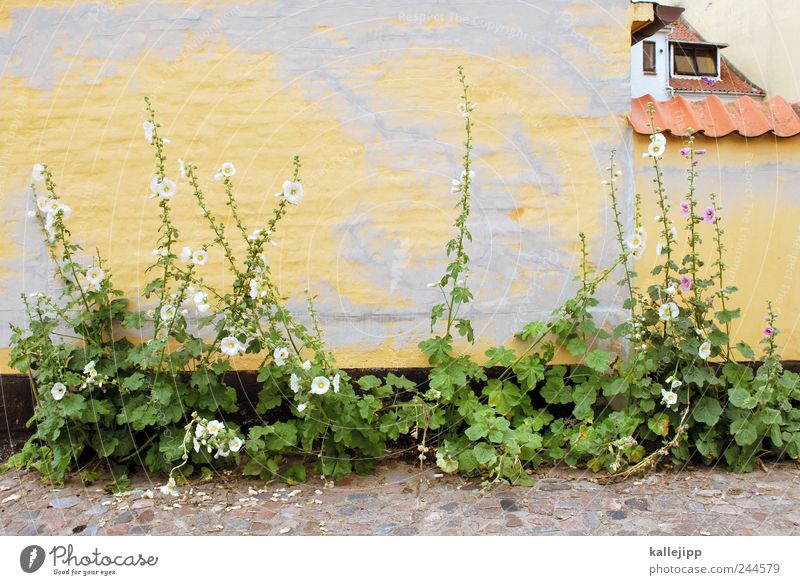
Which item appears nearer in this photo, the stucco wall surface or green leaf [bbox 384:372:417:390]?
green leaf [bbox 384:372:417:390]

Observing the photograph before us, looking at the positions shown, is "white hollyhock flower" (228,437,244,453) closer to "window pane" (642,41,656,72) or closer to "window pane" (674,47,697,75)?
"window pane" (674,47,697,75)

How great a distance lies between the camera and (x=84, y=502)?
11.8 ft

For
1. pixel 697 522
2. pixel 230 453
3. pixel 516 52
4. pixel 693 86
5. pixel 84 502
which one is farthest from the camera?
pixel 693 86

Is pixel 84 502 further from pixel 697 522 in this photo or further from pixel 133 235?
pixel 697 522

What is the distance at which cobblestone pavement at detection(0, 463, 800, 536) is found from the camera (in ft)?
10.7

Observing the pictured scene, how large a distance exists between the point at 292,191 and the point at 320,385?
940 mm

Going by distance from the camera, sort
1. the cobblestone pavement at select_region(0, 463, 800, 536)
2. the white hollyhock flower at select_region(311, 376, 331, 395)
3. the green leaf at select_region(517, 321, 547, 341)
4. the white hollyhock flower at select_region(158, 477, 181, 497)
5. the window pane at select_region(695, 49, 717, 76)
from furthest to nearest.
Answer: the window pane at select_region(695, 49, 717, 76) < the green leaf at select_region(517, 321, 547, 341) < the white hollyhock flower at select_region(311, 376, 331, 395) < the white hollyhock flower at select_region(158, 477, 181, 497) < the cobblestone pavement at select_region(0, 463, 800, 536)

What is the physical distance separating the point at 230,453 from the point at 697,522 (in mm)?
2207

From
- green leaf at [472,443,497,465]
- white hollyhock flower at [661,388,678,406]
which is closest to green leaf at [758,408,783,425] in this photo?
white hollyhock flower at [661,388,678,406]

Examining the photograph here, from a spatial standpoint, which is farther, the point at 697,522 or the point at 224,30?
the point at 224,30

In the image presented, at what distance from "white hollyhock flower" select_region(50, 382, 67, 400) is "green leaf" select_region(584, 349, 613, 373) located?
2596mm

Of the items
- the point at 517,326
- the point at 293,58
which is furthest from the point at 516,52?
the point at 517,326

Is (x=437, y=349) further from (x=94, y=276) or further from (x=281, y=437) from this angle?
(x=94, y=276)

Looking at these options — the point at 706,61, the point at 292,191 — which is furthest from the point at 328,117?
the point at 706,61
